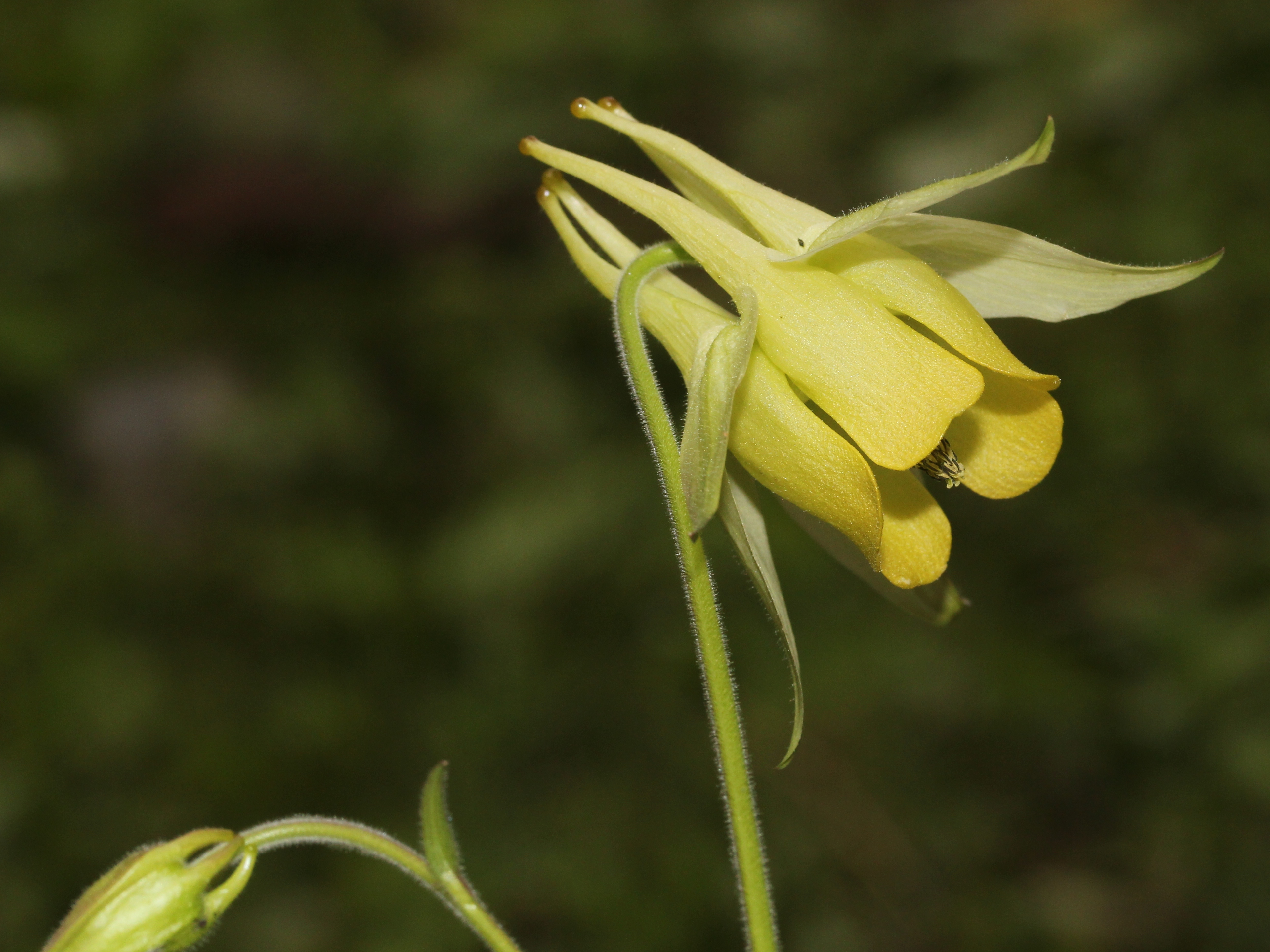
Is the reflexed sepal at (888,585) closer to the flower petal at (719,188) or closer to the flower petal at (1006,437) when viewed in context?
the flower petal at (1006,437)

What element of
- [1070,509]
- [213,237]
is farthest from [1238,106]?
[213,237]

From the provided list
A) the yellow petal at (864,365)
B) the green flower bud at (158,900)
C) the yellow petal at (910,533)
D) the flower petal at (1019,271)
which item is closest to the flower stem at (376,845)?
the green flower bud at (158,900)

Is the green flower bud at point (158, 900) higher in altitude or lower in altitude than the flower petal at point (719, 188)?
lower

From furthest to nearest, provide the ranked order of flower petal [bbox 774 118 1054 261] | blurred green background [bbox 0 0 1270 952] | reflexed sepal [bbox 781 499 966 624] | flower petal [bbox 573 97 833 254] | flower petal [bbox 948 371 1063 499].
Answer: blurred green background [bbox 0 0 1270 952] < reflexed sepal [bbox 781 499 966 624] < flower petal [bbox 948 371 1063 499] < flower petal [bbox 573 97 833 254] < flower petal [bbox 774 118 1054 261]

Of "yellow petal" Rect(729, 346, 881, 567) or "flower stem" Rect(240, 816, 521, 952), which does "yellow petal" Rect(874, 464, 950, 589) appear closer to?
"yellow petal" Rect(729, 346, 881, 567)

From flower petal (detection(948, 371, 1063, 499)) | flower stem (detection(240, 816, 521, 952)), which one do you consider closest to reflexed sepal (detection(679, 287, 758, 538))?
flower petal (detection(948, 371, 1063, 499))

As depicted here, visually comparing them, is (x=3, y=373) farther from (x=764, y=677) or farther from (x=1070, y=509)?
(x=1070, y=509)

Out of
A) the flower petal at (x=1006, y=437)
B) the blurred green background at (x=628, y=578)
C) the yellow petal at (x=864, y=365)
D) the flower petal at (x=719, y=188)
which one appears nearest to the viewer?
the yellow petal at (x=864, y=365)

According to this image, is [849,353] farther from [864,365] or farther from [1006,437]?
[1006,437]
